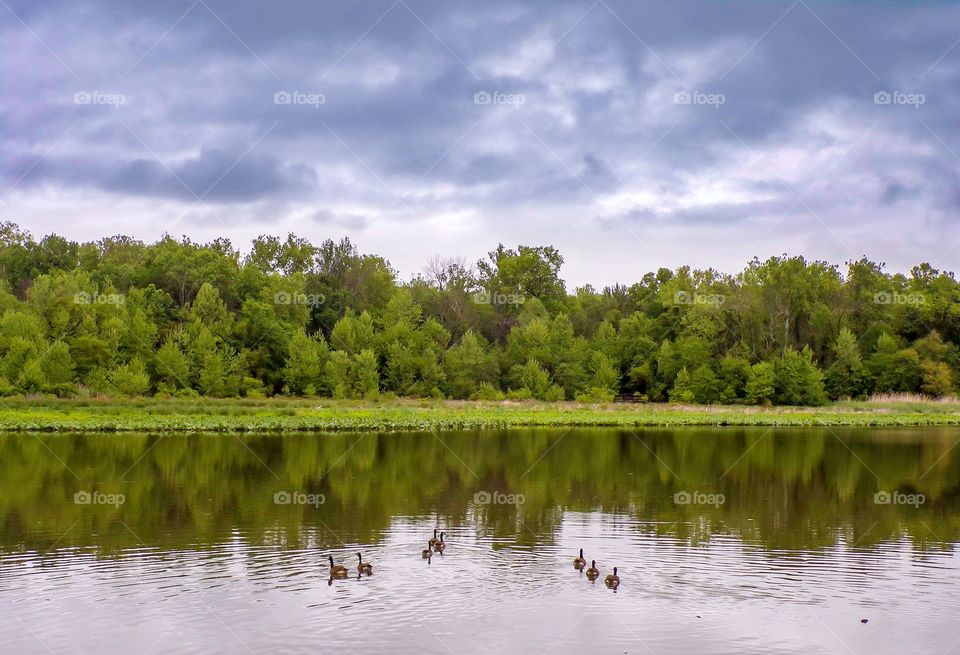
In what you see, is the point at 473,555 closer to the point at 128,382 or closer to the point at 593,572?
the point at 593,572

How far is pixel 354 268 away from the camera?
4008 inches

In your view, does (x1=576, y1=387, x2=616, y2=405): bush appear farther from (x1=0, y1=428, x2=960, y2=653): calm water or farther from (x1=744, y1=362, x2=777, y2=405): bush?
(x1=0, y1=428, x2=960, y2=653): calm water

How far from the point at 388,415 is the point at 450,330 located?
42.5m

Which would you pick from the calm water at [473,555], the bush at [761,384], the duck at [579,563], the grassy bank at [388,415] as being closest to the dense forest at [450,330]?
the bush at [761,384]

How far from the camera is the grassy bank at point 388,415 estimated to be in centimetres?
5250

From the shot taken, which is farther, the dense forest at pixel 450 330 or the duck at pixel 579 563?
the dense forest at pixel 450 330

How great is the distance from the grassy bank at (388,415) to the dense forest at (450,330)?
10.7 m

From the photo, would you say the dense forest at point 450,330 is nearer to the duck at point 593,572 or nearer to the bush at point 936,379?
the bush at point 936,379

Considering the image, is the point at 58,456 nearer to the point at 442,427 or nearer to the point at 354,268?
the point at 442,427

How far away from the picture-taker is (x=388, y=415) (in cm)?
5941

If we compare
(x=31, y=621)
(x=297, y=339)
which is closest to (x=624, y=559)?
(x=31, y=621)

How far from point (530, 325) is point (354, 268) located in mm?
22122

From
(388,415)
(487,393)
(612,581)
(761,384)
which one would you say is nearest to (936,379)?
(761,384)

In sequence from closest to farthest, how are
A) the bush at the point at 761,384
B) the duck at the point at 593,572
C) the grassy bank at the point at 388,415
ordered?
the duck at the point at 593,572 → the grassy bank at the point at 388,415 → the bush at the point at 761,384
